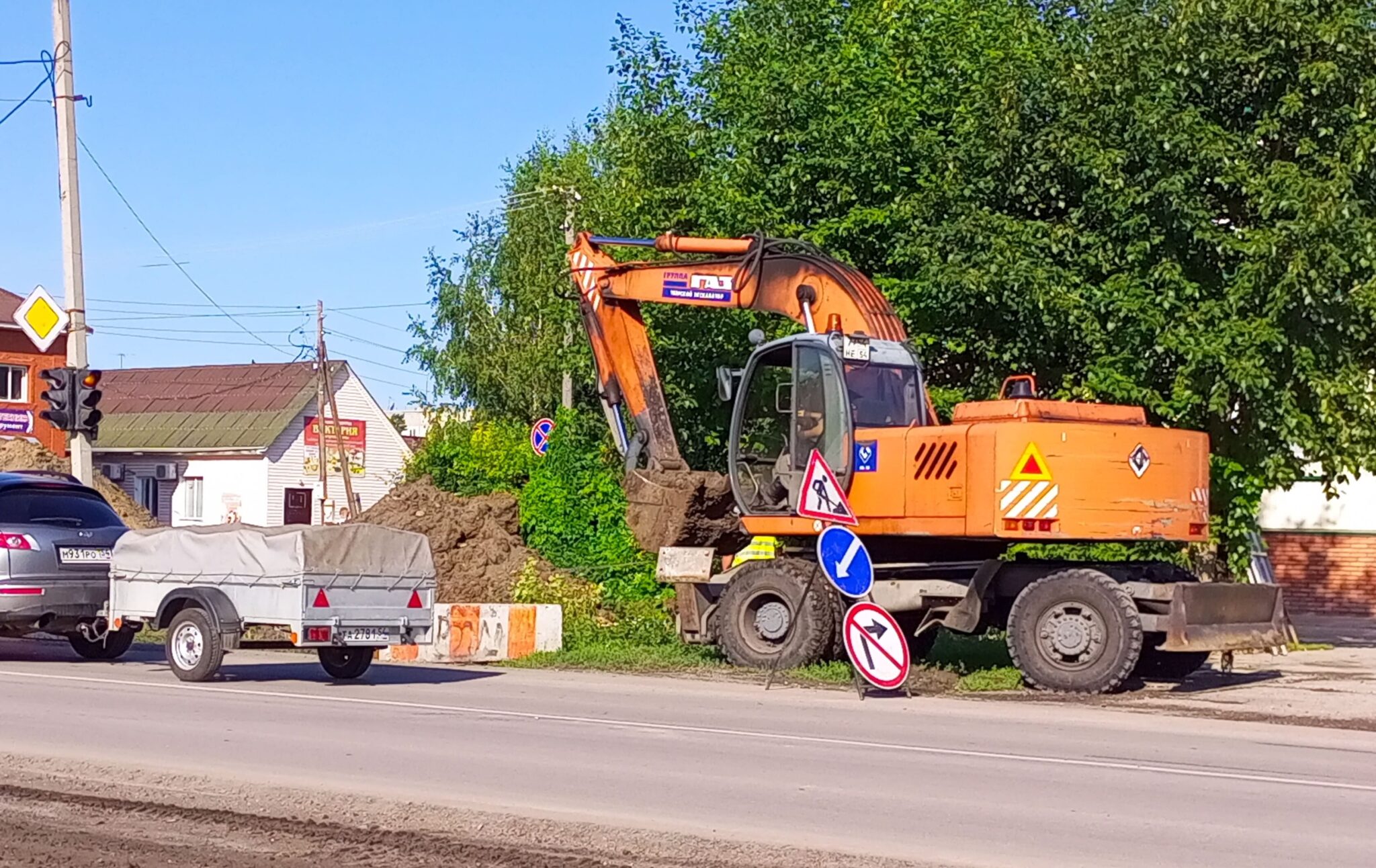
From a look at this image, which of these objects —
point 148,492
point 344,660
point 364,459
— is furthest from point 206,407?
point 344,660

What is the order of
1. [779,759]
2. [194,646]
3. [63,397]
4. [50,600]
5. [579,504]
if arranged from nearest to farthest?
[779,759] < [194,646] < [50,600] < [63,397] < [579,504]

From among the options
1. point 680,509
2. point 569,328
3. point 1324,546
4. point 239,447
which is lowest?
point 1324,546

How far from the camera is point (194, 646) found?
53.7 ft

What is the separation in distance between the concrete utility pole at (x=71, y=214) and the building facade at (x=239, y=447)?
34.9 m

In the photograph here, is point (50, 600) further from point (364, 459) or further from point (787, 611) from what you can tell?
point (364, 459)

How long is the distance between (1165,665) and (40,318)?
54.6 feet

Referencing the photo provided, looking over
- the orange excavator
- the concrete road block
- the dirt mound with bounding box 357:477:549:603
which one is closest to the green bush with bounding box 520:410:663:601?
the dirt mound with bounding box 357:477:549:603

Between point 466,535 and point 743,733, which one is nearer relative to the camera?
point 743,733

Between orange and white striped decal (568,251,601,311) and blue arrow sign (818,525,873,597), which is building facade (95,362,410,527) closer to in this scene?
orange and white striped decal (568,251,601,311)

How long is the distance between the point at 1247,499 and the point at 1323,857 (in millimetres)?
13872

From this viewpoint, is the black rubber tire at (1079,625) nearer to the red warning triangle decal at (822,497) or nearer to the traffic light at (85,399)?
the red warning triangle decal at (822,497)

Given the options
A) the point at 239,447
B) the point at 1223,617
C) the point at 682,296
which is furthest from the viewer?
the point at 239,447

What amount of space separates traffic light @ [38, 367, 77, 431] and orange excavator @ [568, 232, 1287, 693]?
8.74m

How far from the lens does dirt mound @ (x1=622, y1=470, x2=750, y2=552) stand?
2081cm
